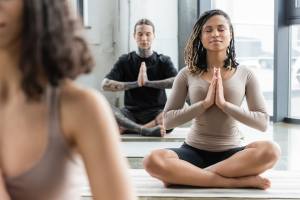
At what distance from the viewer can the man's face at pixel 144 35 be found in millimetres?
3922

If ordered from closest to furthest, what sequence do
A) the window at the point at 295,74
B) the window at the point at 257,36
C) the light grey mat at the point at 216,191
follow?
the light grey mat at the point at 216,191, the window at the point at 295,74, the window at the point at 257,36

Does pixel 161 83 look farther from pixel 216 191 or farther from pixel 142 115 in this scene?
pixel 216 191

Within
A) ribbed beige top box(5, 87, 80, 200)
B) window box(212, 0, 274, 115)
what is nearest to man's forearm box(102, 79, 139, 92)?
window box(212, 0, 274, 115)

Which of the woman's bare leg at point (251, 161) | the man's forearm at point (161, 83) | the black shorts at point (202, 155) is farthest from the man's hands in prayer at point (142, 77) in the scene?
the woman's bare leg at point (251, 161)

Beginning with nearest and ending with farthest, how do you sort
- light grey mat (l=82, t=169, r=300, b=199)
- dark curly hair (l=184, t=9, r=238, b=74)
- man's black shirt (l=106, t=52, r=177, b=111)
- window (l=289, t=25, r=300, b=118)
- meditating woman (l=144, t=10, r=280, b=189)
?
light grey mat (l=82, t=169, r=300, b=199) → meditating woman (l=144, t=10, r=280, b=189) → dark curly hair (l=184, t=9, r=238, b=74) → man's black shirt (l=106, t=52, r=177, b=111) → window (l=289, t=25, r=300, b=118)

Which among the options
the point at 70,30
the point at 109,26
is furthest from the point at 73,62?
the point at 109,26

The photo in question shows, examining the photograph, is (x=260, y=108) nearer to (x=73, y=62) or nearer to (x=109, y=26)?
(x=73, y=62)

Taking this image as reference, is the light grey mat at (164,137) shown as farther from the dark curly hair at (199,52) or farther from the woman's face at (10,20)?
the woman's face at (10,20)

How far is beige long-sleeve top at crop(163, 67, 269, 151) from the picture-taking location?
2.47 meters

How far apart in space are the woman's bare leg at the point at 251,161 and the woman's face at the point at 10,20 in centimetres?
194

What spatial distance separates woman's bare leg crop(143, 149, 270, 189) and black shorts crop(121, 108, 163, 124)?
154cm

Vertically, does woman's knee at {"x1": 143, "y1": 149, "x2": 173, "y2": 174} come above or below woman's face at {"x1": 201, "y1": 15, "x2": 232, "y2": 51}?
below

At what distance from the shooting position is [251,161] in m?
2.43

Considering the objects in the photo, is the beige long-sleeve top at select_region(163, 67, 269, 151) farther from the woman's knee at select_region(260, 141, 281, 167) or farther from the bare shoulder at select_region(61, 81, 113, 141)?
the bare shoulder at select_region(61, 81, 113, 141)
